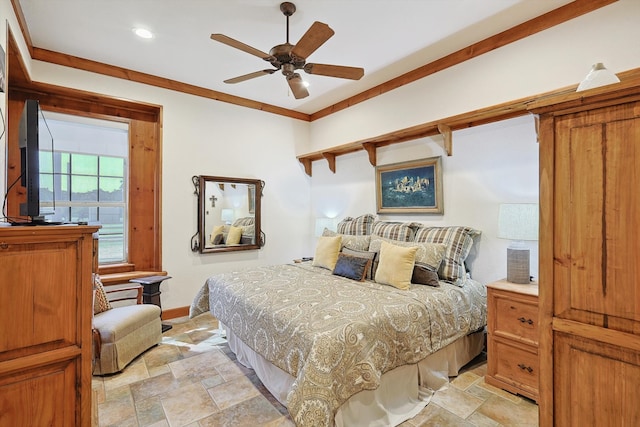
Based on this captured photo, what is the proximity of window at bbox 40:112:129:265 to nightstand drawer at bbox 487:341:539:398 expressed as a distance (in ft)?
13.2

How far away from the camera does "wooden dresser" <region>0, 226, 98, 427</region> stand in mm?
980

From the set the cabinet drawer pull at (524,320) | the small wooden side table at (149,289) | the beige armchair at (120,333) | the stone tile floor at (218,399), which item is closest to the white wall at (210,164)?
the small wooden side table at (149,289)

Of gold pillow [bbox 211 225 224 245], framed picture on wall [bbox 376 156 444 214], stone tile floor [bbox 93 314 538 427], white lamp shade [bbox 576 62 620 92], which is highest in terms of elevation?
white lamp shade [bbox 576 62 620 92]

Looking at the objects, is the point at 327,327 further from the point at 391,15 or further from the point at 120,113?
the point at 120,113

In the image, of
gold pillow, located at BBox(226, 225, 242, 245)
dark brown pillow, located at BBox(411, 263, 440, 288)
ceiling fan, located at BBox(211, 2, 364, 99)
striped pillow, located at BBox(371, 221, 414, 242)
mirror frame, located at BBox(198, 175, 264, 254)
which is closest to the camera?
ceiling fan, located at BBox(211, 2, 364, 99)

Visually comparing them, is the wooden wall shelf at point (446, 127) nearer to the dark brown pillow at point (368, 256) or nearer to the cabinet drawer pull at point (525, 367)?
the dark brown pillow at point (368, 256)

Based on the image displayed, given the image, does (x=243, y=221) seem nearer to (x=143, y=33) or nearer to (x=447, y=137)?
(x=143, y=33)

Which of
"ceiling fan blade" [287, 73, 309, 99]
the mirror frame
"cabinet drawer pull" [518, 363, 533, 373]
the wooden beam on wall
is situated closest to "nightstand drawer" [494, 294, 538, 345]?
"cabinet drawer pull" [518, 363, 533, 373]

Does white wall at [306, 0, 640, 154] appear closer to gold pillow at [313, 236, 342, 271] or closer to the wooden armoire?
gold pillow at [313, 236, 342, 271]

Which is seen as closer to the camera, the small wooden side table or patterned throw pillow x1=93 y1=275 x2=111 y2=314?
patterned throw pillow x1=93 y1=275 x2=111 y2=314

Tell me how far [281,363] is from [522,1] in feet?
10.3

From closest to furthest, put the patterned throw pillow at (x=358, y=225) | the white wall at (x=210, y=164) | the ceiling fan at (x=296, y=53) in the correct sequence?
the ceiling fan at (x=296, y=53) → the white wall at (x=210, y=164) → the patterned throw pillow at (x=358, y=225)

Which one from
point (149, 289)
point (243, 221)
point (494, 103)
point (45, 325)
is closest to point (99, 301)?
point (149, 289)

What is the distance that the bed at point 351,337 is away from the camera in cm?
163
